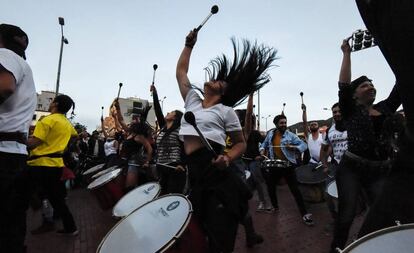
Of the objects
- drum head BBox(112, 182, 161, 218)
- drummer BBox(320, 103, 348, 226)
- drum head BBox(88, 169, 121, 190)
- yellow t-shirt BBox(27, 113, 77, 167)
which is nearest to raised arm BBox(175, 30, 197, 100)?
drum head BBox(112, 182, 161, 218)

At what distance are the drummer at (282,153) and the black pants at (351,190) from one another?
2.70 m

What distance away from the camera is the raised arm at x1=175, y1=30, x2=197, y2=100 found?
316 centimetres

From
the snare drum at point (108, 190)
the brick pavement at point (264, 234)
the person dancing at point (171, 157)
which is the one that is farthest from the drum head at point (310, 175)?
the snare drum at point (108, 190)

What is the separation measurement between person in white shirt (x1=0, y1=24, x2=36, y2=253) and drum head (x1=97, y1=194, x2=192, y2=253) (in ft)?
2.83

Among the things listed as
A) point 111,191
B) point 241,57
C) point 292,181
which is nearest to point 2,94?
point 241,57

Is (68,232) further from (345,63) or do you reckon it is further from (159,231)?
(345,63)

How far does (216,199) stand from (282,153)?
14.5ft

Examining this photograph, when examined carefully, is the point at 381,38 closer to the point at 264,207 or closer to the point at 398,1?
the point at 398,1

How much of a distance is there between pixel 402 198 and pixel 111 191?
182 inches

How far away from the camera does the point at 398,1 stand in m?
1.19

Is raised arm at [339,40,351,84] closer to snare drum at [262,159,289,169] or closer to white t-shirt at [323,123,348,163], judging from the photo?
white t-shirt at [323,123,348,163]

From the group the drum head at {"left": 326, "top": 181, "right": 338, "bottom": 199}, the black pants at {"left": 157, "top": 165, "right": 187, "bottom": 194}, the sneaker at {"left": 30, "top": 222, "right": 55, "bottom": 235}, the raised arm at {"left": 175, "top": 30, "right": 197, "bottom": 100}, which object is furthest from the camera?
the sneaker at {"left": 30, "top": 222, "right": 55, "bottom": 235}

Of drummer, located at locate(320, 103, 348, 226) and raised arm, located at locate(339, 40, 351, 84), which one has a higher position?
raised arm, located at locate(339, 40, 351, 84)

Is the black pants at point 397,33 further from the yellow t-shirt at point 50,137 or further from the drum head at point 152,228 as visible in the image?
the yellow t-shirt at point 50,137
